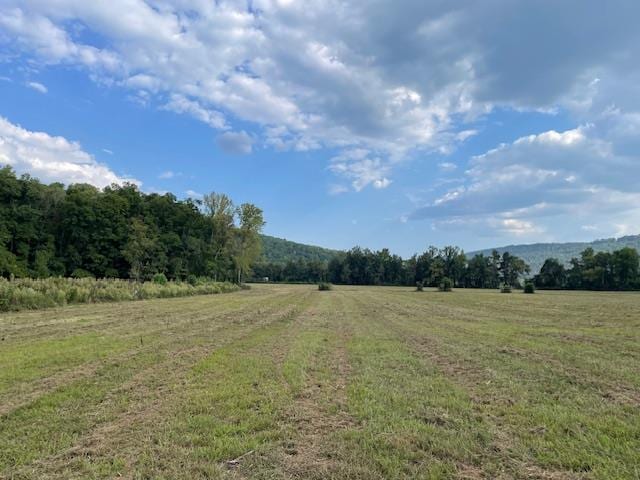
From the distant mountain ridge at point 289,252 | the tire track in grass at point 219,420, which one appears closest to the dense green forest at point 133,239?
the tire track in grass at point 219,420

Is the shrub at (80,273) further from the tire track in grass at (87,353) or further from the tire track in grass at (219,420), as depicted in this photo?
the tire track in grass at (219,420)

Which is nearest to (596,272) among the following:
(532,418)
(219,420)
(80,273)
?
(80,273)

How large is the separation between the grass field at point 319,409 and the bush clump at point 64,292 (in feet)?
35.3

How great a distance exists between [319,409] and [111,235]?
2142 inches

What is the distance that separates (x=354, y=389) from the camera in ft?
21.4

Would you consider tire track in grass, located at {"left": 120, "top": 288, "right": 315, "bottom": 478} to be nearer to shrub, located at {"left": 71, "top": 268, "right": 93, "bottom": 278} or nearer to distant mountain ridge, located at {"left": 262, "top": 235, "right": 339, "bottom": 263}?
shrub, located at {"left": 71, "top": 268, "right": 93, "bottom": 278}

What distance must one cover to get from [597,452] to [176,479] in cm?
422

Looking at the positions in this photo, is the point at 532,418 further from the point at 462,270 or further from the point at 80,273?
the point at 462,270

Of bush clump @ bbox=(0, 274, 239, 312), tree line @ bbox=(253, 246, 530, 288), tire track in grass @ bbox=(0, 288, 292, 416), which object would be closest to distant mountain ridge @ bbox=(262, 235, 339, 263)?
tree line @ bbox=(253, 246, 530, 288)

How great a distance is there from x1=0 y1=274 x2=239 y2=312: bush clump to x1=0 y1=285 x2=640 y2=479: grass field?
1075cm

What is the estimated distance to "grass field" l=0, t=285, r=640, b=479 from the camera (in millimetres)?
3939

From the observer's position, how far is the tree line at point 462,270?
84000 millimetres

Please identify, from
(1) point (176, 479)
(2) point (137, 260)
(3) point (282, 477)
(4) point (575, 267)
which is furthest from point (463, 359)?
(4) point (575, 267)

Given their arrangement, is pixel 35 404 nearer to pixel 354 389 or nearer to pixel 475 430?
pixel 354 389
